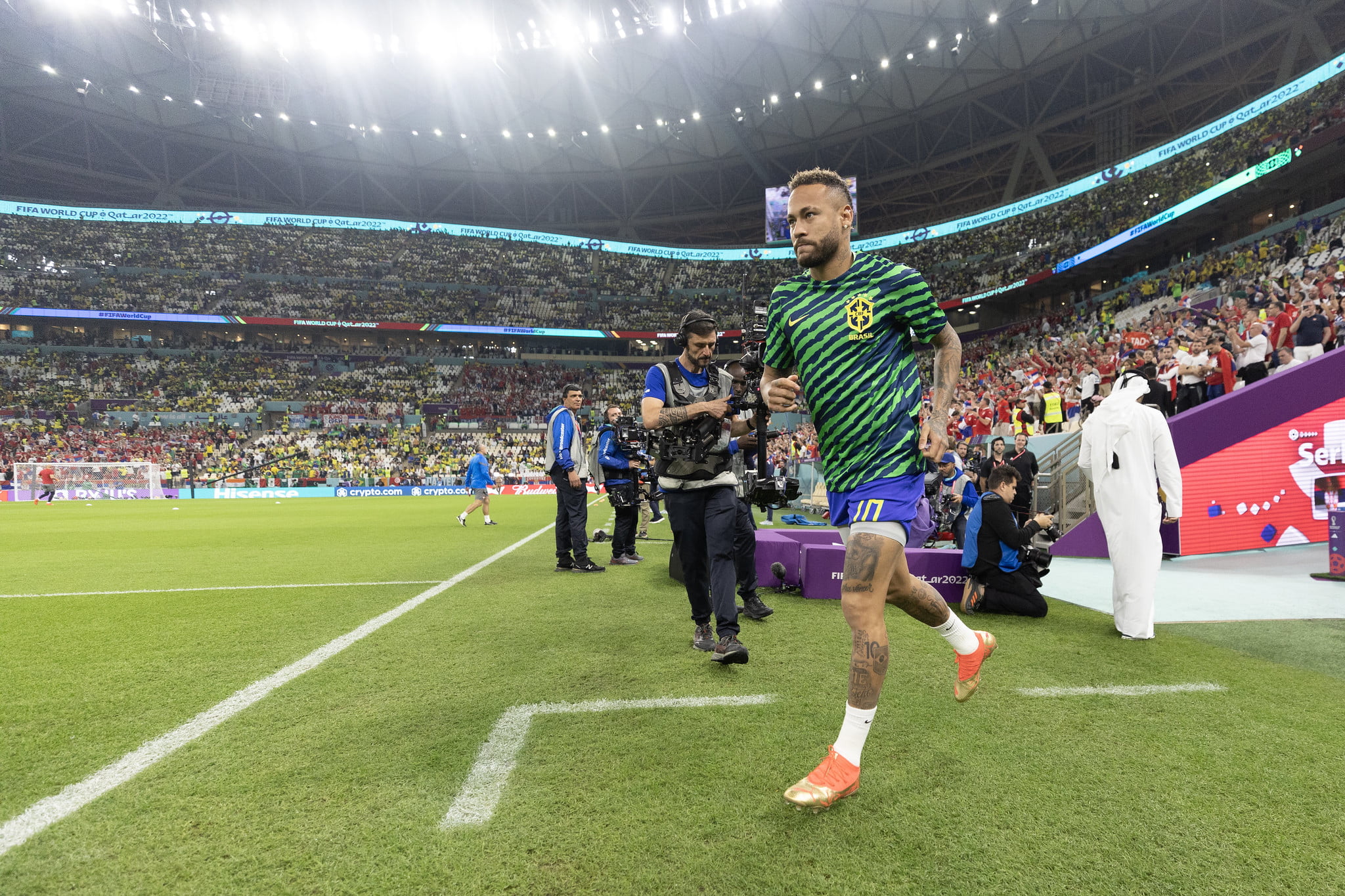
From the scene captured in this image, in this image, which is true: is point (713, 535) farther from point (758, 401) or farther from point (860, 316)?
point (860, 316)

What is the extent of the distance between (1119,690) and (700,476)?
2567 millimetres

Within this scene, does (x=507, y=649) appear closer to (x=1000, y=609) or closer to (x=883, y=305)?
(x=883, y=305)

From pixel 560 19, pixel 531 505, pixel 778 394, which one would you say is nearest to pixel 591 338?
pixel 560 19

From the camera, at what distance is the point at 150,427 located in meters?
35.4

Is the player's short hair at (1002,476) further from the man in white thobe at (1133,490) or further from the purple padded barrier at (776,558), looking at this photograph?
the purple padded barrier at (776,558)

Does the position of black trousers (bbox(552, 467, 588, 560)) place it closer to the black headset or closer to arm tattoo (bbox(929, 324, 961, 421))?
the black headset

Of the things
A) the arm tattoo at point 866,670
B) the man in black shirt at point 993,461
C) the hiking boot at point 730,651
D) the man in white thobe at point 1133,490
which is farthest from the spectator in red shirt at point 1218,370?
the arm tattoo at point 866,670

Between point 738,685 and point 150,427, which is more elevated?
point 150,427

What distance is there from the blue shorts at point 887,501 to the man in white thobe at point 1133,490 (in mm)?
2998

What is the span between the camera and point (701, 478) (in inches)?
145

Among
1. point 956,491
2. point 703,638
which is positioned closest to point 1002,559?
point 703,638

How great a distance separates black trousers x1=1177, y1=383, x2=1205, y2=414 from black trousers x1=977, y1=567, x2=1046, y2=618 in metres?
6.65

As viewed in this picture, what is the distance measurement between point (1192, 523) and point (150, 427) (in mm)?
47296

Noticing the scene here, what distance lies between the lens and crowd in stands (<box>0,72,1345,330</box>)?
36781 millimetres
